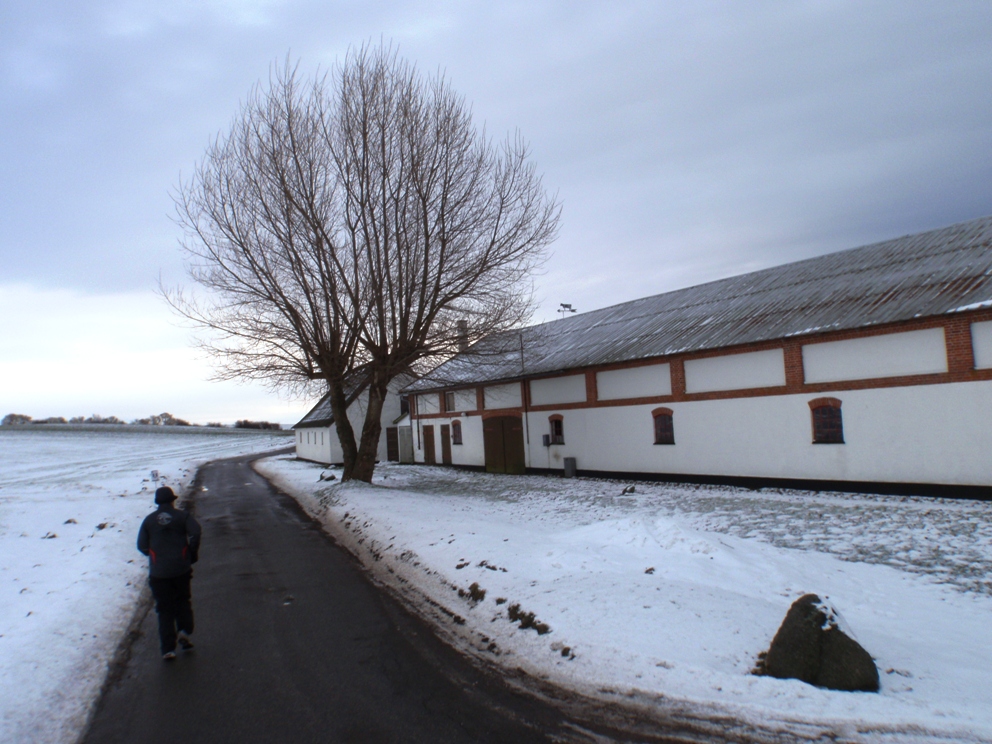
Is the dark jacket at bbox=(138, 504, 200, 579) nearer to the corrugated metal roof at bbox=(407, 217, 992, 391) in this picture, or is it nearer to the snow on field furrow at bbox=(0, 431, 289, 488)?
the corrugated metal roof at bbox=(407, 217, 992, 391)

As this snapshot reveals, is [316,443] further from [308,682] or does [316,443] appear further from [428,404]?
[308,682]

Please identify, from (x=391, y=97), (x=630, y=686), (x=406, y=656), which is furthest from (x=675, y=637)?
(x=391, y=97)

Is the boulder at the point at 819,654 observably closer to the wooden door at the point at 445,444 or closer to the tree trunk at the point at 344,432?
the tree trunk at the point at 344,432

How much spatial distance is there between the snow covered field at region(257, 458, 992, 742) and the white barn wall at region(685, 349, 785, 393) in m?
4.94

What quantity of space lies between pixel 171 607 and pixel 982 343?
18.2 m

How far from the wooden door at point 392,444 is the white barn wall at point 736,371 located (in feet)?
83.1

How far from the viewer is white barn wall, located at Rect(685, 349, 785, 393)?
1964cm

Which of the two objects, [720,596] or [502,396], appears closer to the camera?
[720,596]

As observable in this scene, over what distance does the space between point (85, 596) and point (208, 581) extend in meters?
1.83

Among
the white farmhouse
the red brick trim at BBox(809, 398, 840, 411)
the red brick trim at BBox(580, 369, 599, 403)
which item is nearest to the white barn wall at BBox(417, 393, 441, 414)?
the white farmhouse

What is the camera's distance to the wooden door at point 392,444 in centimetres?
4316

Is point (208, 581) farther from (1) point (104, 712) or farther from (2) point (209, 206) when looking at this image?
(2) point (209, 206)

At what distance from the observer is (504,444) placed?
102 ft

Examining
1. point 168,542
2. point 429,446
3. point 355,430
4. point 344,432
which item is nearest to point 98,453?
point 355,430
